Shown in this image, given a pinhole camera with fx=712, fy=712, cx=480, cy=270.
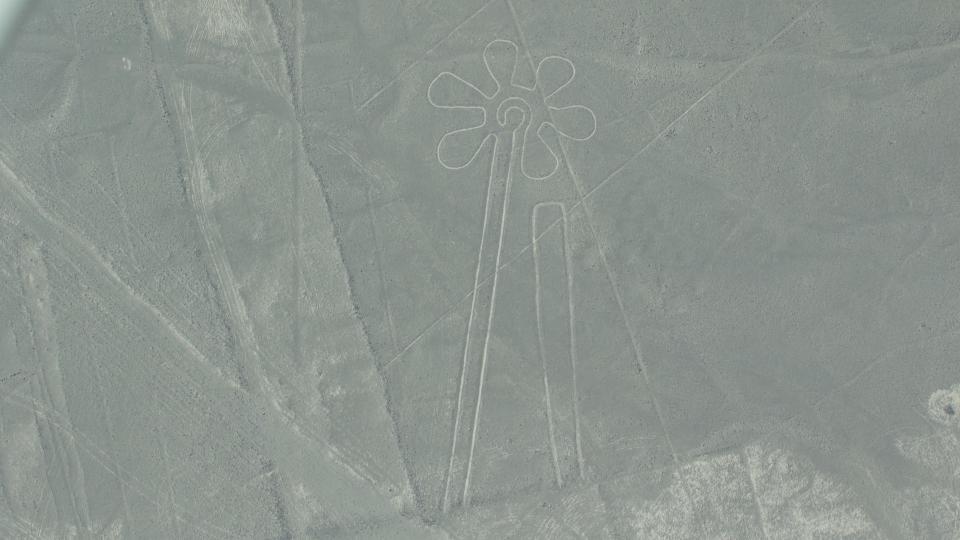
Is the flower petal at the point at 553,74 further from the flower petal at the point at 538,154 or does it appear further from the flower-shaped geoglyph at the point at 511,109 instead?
the flower petal at the point at 538,154

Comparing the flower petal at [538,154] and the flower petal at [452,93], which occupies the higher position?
the flower petal at [452,93]

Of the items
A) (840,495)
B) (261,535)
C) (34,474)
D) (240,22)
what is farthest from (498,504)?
(240,22)

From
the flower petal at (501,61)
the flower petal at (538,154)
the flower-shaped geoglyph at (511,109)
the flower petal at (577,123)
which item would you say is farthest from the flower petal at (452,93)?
the flower petal at (577,123)

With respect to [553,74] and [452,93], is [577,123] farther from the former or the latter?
[452,93]

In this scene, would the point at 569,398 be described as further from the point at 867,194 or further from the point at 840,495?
the point at 867,194

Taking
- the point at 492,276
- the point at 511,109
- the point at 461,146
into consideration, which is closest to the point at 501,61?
the point at 511,109

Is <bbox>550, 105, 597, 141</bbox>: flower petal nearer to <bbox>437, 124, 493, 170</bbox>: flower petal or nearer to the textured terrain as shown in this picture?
the textured terrain
